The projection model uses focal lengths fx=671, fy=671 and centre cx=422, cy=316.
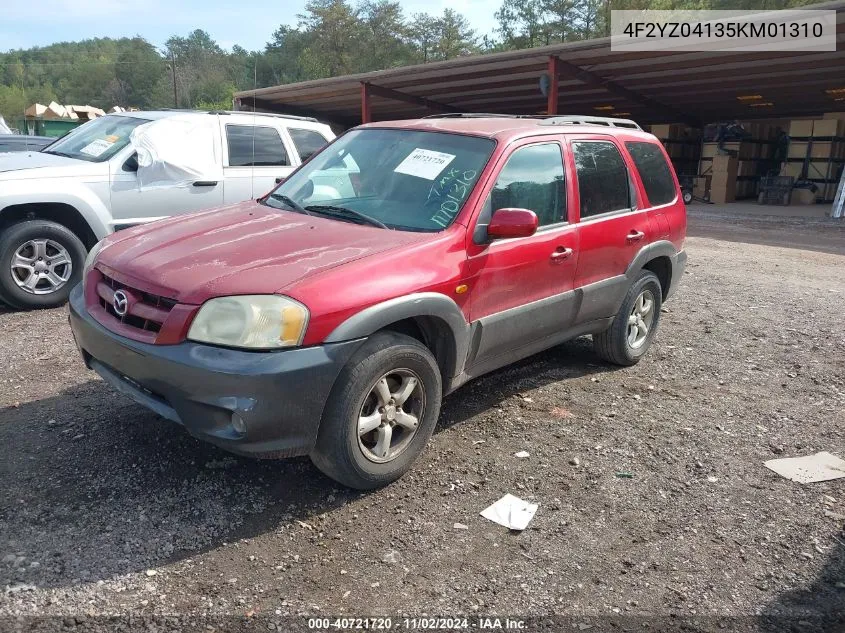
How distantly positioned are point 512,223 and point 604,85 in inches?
625

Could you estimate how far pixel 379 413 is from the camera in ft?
10.6

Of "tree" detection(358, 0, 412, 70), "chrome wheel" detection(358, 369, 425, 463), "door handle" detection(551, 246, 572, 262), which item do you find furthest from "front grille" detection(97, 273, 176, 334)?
"tree" detection(358, 0, 412, 70)

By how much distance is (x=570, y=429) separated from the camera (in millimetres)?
4152

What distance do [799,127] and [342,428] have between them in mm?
20777

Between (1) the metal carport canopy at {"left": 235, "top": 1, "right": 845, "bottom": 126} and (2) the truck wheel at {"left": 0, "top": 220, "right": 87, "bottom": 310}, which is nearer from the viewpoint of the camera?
(2) the truck wheel at {"left": 0, "top": 220, "right": 87, "bottom": 310}

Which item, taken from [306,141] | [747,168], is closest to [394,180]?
[306,141]

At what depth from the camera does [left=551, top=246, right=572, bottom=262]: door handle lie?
411 cm

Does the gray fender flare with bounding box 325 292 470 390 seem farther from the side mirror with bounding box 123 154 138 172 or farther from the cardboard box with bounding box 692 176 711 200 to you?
the cardboard box with bounding box 692 176 711 200

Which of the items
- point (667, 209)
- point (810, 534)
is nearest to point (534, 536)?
point (810, 534)

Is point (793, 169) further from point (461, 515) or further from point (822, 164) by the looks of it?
point (461, 515)

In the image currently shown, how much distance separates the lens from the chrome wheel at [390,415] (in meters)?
3.20

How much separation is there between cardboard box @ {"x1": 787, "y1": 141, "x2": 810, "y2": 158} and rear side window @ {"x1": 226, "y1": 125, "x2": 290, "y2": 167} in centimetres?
1747

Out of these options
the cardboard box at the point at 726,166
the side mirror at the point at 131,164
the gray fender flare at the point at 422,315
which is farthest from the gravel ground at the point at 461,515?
the cardboard box at the point at 726,166

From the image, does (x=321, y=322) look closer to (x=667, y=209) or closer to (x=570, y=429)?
(x=570, y=429)
